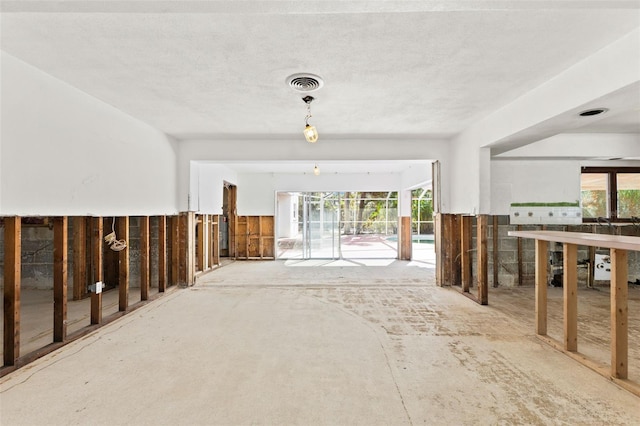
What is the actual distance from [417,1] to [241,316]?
3.61 meters

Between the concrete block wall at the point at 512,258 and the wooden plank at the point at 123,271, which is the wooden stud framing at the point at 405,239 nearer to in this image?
the concrete block wall at the point at 512,258

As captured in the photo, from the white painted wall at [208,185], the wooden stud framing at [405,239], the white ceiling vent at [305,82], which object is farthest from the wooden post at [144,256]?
the wooden stud framing at [405,239]

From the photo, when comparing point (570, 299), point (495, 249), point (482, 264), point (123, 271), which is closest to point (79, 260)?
point (123, 271)

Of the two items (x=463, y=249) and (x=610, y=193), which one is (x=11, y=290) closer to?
(x=463, y=249)

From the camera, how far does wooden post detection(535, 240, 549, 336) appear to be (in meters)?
3.19

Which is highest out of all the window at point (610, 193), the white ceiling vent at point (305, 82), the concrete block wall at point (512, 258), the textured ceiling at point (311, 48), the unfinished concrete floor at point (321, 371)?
the textured ceiling at point (311, 48)

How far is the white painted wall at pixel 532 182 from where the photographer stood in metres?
5.62

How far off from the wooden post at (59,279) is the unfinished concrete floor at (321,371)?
0.71 ft

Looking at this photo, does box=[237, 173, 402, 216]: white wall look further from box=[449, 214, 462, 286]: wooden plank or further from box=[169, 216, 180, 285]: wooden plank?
box=[449, 214, 462, 286]: wooden plank

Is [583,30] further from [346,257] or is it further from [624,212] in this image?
[346,257]

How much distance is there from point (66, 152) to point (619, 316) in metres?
5.11

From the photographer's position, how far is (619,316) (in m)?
2.38

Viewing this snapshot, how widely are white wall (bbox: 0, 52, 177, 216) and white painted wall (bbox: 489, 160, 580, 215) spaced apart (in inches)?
230

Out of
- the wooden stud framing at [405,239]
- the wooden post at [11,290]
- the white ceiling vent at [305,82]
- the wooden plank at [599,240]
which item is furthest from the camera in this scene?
the wooden stud framing at [405,239]
